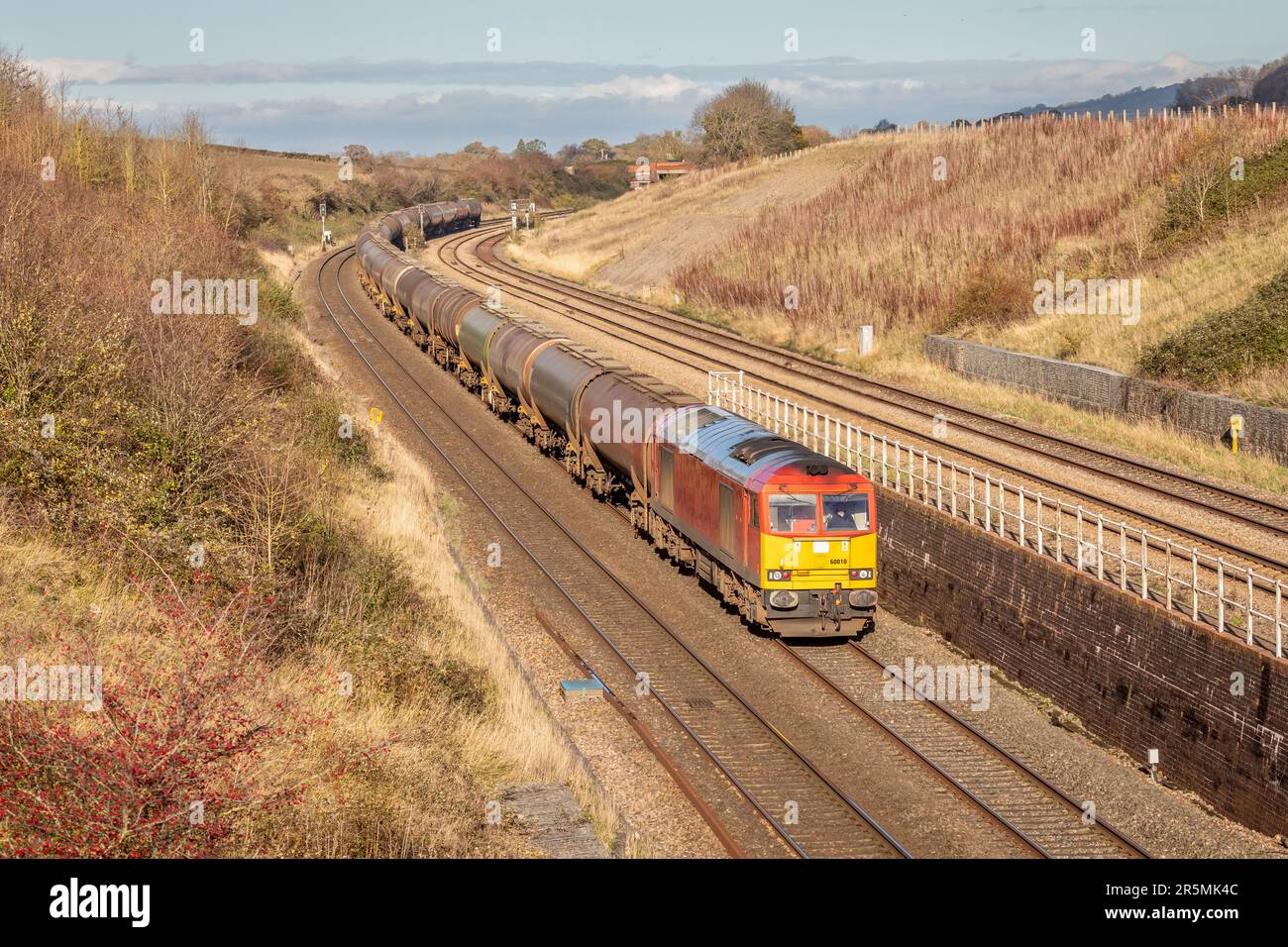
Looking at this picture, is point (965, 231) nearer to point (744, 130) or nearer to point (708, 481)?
point (708, 481)

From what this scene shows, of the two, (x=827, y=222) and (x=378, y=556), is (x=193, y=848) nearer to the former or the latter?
(x=378, y=556)

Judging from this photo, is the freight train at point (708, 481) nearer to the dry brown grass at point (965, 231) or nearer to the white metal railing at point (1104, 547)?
the white metal railing at point (1104, 547)

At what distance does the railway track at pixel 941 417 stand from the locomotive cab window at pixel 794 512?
21.0 feet

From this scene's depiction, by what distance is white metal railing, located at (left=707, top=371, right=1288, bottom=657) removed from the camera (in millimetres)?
17016

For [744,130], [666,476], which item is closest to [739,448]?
[666,476]

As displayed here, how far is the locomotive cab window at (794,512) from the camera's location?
20672 mm

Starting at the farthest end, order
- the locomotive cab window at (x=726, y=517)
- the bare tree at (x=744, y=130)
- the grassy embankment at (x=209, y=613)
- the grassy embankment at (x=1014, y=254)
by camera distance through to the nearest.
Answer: the bare tree at (x=744, y=130), the grassy embankment at (x=1014, y=254), the locomotive cab window at (x=726, y=517), the grassy embankment at (x=209, y=613)

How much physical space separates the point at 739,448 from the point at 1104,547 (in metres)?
6.65

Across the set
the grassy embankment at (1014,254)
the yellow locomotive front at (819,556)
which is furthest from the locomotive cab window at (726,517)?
the grassy embankment at (1014,254)

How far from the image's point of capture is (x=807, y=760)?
17.1 m

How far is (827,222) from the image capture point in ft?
200

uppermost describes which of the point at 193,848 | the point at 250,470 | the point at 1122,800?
the point at 250,470

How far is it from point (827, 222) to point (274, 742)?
170ft

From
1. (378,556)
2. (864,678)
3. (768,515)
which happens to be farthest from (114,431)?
(864,678)
